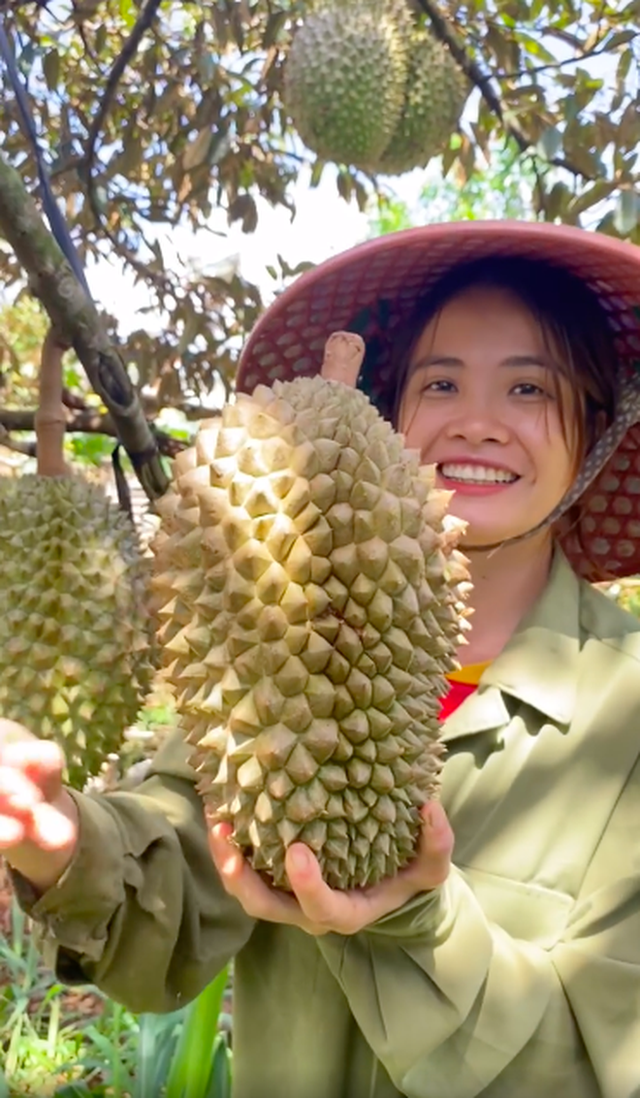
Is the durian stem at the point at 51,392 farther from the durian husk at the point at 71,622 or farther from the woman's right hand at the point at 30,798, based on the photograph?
the woman's right hand at the point at 30,798

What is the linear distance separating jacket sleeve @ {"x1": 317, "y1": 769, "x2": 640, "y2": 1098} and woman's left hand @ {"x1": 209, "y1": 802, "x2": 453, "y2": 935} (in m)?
0.03

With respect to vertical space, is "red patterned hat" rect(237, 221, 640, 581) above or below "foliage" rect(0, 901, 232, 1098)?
above

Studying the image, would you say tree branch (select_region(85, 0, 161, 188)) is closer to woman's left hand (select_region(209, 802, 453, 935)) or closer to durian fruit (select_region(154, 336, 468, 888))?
durian fruit (select_region(154, 336, 468, 888))

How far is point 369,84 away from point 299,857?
5.89ft

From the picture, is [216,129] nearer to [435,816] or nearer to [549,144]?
[549,144]

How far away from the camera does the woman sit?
833mm

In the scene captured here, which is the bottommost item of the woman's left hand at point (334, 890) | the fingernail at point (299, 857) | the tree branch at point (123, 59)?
the woman's left hand at point (334, 890)

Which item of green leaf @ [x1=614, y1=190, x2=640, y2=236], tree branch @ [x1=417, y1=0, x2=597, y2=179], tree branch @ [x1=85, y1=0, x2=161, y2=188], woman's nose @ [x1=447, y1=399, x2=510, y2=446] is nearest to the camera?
woman's nose @ [x1=447, y1=399, x2=510, y2=446]

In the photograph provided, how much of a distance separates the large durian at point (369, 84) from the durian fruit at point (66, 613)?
1316 millimetres

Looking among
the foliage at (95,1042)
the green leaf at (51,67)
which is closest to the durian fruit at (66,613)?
the foliage at (95,1042)

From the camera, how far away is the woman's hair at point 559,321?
3.65ft

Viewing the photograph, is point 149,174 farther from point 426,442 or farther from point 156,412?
point 426,442

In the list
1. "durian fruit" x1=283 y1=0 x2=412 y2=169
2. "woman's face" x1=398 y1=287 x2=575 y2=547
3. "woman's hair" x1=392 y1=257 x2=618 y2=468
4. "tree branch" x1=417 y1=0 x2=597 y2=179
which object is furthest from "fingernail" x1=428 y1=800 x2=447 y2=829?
"durian fruit" x1=283 y1=0 x2=412 y2=169

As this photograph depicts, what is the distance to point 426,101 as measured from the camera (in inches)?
83.3
